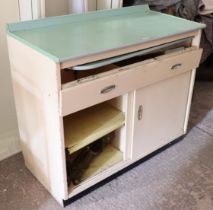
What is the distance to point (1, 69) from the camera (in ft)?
5.16

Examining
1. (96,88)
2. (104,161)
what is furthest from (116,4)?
(104,161)

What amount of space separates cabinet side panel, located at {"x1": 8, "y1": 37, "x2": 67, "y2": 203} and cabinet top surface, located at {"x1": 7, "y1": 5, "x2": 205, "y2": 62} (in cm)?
6

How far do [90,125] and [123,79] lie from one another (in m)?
0.28

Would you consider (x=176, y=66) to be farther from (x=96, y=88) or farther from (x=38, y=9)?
(x=38, y=9)

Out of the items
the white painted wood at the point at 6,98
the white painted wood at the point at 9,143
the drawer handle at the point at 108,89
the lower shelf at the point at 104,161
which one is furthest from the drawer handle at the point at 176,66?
the white painted wood at the point at 9,143

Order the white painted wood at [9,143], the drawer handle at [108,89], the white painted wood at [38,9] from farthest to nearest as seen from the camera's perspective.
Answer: the white painted wood at [9,143] → the white painted wood at [38,9] → the drawer handle at [108,89]

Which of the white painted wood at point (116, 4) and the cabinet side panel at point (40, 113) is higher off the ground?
the white painted wood at point (116, 4)

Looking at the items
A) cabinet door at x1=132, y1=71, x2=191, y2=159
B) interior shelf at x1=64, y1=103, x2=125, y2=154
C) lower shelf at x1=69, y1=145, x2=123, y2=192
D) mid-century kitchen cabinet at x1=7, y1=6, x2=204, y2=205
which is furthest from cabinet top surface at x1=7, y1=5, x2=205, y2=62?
lower shelf at x1=69, y1=145, x2=123, y2=192

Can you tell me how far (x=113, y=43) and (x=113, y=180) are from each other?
70 centimetres

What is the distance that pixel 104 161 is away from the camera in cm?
160

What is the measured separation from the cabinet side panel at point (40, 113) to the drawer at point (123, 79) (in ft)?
0.19

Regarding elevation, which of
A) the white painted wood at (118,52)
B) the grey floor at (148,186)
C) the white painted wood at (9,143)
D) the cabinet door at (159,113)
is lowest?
the grey floor at (148,186)

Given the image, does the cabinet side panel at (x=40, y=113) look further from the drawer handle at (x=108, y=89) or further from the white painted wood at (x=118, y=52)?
the drawer handle at (x=108, y=89)

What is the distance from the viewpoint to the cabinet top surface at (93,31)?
3.97ft
